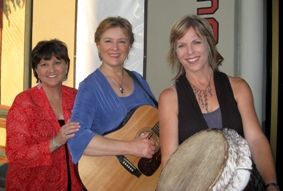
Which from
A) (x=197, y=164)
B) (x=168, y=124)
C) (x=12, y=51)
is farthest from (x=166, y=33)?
(x=12, y=51)

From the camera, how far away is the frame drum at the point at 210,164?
1354 millimetres

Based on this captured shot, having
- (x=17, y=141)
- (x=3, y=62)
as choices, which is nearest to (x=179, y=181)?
(x=17, y=141)

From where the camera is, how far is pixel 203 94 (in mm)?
1942

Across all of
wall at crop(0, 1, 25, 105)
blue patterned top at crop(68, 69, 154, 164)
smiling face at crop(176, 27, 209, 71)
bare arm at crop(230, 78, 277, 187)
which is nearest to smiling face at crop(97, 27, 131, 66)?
blue patterned top at crop(68, 69, 154, 164)

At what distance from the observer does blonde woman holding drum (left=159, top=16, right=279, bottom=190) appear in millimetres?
1827

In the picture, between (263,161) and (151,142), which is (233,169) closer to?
(263,161)

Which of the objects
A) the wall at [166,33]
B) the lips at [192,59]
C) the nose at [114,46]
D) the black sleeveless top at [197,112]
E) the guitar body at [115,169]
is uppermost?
the wall at [166,33]

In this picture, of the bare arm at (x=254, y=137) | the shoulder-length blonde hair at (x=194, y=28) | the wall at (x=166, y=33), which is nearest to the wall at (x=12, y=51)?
the wall at (x=166, y=33)

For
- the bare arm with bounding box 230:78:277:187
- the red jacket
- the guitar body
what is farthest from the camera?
the red jacket

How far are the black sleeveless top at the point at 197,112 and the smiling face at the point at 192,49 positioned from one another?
0.36 ft

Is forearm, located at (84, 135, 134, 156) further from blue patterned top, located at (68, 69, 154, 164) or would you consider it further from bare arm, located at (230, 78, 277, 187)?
bare arm, located at (230, 78, 277, 187)

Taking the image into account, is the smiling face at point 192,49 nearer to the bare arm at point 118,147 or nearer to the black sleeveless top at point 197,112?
the black sleeveless top at point 197,112

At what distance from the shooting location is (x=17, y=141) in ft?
8.01

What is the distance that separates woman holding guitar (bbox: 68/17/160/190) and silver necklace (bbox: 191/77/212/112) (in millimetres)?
395
